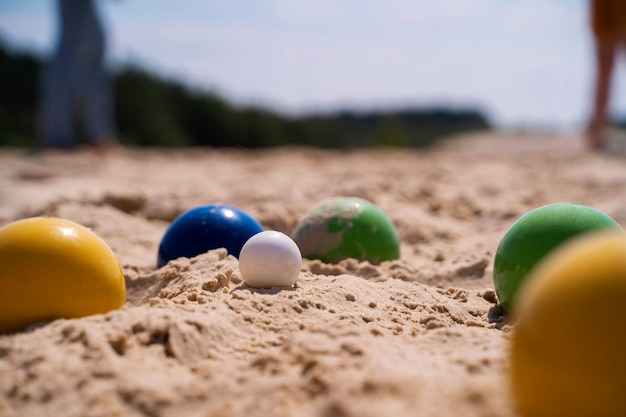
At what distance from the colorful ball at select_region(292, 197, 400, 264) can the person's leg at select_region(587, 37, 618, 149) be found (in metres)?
8.62

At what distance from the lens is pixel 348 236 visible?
4398mm

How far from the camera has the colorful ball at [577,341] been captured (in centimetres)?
181

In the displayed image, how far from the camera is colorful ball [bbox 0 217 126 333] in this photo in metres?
2.82

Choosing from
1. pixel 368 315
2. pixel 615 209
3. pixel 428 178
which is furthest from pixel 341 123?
pixel 368 315

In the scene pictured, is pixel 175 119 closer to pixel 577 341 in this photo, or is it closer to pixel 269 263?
pixel 269 263

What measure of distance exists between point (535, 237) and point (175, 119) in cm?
1724

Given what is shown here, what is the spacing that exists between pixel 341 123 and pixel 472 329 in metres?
22.7

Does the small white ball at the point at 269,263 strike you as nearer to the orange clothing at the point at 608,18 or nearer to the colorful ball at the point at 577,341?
the colorful ball at the point at 577,341

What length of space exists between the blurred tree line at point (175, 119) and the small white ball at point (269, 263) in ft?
41.6

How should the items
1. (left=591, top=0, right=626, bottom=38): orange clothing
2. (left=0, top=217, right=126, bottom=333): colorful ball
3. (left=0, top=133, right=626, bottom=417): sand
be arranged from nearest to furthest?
(left=0, top=133, right=626, bottom=417): sand
(left=0, top=217, right=126, bottom=333): colorful ball
(left=591, top=0, right=626, bottom=38): orange clothing

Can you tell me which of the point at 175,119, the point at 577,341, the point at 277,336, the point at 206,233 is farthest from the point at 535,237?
the point at 175,119

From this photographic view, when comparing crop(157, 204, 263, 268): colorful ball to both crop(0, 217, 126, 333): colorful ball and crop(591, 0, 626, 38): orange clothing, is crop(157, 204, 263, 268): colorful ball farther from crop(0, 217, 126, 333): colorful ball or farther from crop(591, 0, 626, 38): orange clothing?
crop(591, 0, 626, 38): orange clothing

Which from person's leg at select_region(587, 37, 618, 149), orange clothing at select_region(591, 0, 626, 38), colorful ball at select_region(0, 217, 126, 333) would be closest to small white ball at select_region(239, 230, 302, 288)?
colorful ball at select_region(0, 217, 126, 333)

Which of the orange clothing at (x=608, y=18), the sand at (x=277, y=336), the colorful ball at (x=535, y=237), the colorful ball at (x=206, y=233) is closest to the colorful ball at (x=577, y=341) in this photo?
the sand at (x=277, y=336)
